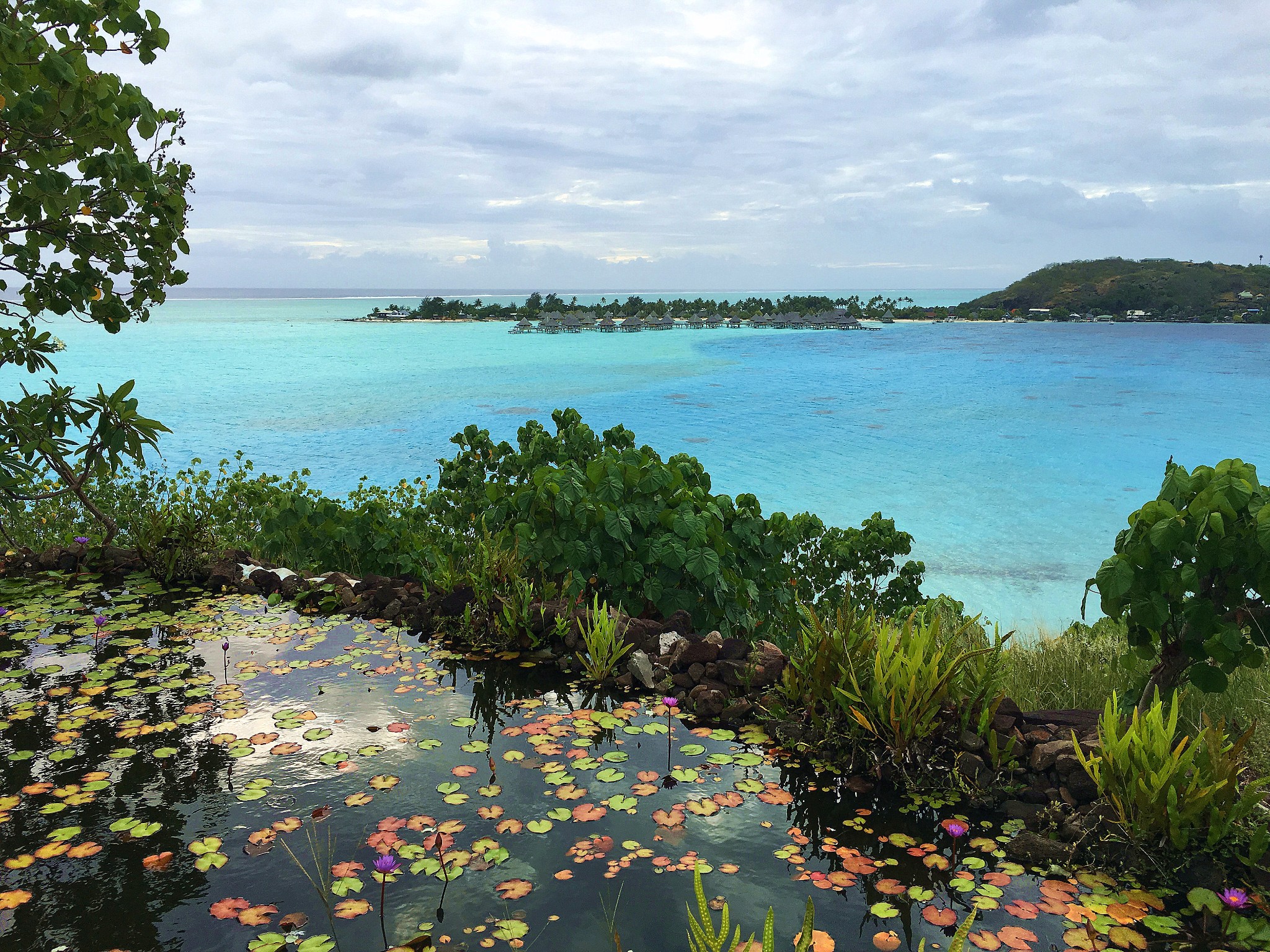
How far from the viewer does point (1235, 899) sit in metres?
2.74

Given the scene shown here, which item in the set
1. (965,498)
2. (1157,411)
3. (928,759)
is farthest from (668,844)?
(1157,411)

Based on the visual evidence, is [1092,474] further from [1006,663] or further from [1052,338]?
[1052,338]

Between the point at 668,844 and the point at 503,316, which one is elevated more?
the point at 503,316

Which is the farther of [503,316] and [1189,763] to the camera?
[503,316]

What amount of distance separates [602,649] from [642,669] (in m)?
0.29

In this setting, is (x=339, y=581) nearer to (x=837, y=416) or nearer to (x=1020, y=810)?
(x=1020, y=810)

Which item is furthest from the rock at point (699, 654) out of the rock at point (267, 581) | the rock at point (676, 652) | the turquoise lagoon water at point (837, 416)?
the turquoise lagoon water at point (837, 416)

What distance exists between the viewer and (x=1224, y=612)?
360 centimetres

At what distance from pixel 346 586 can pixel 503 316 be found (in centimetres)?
10350

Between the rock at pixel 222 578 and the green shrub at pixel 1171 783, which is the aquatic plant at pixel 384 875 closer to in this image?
the green shrub at pixel 1171 783

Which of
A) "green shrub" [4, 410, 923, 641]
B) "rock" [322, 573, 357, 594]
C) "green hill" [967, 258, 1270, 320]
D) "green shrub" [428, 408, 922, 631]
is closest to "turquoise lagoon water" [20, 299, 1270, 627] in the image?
"green shrub" [4, 410, 923, 641]

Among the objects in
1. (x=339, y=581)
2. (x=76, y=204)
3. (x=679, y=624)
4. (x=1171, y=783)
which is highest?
(x=76, y=204)

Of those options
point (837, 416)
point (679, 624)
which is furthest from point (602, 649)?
point (837, 416)

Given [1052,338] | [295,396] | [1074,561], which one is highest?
[1052,338]
